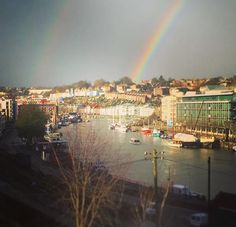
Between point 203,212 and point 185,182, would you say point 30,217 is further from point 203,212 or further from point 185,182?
point 185,182

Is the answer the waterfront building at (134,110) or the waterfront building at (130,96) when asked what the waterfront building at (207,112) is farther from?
the waterfront building at (130,96)

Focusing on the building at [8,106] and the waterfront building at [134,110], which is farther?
the waterfront building at [134,110]

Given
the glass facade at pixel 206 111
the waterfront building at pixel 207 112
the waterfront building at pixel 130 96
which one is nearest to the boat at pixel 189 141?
the waterfront building at pixel 207 112

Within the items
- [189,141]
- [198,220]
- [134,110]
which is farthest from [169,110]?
[198,220]

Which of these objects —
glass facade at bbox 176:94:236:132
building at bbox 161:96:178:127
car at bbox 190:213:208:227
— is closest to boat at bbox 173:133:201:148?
glass facade at bbox 176:94:236:132

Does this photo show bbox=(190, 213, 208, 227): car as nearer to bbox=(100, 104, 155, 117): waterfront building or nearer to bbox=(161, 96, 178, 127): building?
bbox=(161, 96, 178, 127): building

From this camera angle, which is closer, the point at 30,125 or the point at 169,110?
the point at 30,125

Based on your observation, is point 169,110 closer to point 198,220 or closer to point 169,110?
point 169,110

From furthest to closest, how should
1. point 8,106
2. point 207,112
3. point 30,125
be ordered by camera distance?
point 8,106
point 207,112
point 30,125

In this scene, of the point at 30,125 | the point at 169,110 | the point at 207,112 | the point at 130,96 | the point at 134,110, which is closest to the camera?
the point at 30,125
